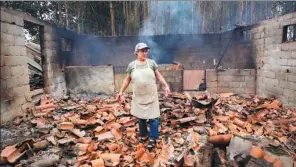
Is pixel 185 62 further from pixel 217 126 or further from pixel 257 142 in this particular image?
pixel 257 142

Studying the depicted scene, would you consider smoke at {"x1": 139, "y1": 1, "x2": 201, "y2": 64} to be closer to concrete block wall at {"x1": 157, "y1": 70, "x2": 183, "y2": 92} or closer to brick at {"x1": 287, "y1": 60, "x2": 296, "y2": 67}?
concrete block wall at {"x1": 157, "y1": 70, "x2": 183, "y2": 92}

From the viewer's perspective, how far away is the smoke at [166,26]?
462 inches

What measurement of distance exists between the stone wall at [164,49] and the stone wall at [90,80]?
3156mm

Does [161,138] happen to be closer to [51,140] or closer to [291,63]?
[51,140]

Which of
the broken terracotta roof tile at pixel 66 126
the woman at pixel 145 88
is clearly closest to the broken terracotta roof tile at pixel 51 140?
the broken terracotta roof tile at pixel 66 126

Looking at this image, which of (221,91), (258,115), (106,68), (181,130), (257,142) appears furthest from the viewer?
(221,91)

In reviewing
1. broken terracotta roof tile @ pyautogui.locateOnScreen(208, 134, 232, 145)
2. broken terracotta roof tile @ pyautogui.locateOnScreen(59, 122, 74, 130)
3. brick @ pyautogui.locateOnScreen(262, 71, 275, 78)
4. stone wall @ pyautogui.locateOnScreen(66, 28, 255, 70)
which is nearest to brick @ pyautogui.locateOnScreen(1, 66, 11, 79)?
broken terracotta roof tile @ pyautogui.locateOnScreen(59, 122, 74, 130)

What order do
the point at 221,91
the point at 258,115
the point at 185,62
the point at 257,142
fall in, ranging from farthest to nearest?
the point at 185,62, the point at 221,91, the point at 258,115, the point at 257,142

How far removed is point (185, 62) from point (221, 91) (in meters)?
3.51

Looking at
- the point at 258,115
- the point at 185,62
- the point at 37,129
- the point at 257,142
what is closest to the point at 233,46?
the point at 185,62

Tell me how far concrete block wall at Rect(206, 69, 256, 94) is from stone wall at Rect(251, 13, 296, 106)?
279mm

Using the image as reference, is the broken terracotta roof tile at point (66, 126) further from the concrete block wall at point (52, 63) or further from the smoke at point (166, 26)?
the smoke at point (166, 26)

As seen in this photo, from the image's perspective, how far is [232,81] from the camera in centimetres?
881

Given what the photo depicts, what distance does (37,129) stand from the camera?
12.9ft
